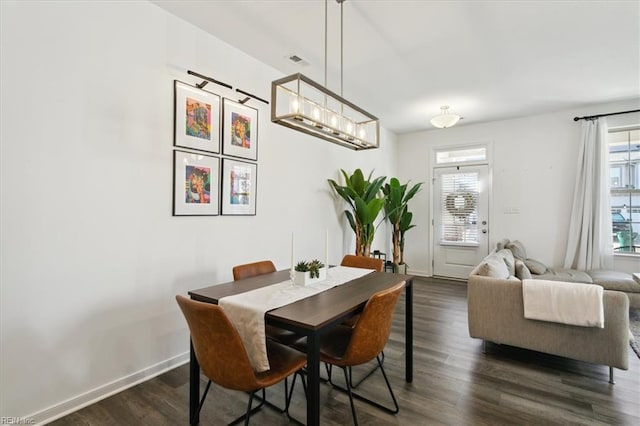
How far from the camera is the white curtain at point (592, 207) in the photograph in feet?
14.5

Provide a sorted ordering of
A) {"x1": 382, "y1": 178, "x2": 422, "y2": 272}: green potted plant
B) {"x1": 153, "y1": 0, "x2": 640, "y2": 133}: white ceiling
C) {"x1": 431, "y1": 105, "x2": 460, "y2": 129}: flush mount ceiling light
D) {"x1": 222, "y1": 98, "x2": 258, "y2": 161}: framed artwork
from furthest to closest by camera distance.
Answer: {"x1": 382, "y1": 178, "x2": 422, "y2": 272}: green potted plant
{"x1": 431, "y1": 105, "x2": 460, "y2": 129}: flush mount ceiling light
{"x1": 222, "y1": 98, "x2": 258, "y2": 161}: framed artwork
{"x1": 153, "y1": 0, "x2": 640, "y2": 133}: white ceiling

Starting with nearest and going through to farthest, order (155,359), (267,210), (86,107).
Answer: (86,107) < (155,359) < (267,210)

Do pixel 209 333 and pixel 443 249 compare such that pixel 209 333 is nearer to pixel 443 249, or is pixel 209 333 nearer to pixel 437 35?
pixel 437 35

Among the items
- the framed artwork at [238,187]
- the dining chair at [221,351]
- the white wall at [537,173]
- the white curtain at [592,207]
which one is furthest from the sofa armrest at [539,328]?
the white wall at [537,173]

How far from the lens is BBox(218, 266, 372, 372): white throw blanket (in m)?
1.56

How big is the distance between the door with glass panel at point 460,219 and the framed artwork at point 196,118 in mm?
4490

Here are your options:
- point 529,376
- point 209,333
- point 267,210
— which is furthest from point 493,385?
point 267,210

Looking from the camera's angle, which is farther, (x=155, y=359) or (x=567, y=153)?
(x=567, y=153)

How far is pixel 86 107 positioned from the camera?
6.66 ft

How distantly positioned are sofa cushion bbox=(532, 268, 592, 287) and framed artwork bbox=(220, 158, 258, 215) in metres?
3.63

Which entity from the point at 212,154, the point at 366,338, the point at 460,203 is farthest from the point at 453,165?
the point at 366,338

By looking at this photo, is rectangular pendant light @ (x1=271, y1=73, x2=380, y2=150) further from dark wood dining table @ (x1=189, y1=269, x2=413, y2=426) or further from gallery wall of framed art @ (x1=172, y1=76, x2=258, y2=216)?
dark wood dining table @ (x1=189, y1=269, x2=413, y2=426)

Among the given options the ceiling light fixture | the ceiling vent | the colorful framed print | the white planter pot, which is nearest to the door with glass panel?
the ceiling light fixture

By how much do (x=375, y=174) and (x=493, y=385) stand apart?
153 inches
